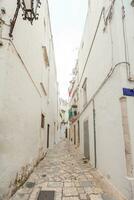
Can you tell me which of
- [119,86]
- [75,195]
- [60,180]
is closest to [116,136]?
[119,86]

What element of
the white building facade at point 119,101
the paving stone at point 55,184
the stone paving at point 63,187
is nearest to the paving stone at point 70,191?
the stone paving at point 63,187

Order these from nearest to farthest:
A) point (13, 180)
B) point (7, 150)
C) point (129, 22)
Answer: point (7, 150)
point (13, 180)
point (129, 22)

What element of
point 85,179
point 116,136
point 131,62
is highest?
point 131,62

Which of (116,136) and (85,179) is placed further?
(85,179)

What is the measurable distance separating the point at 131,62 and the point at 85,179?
3.77m

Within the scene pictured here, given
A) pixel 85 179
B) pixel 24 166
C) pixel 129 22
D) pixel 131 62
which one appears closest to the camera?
pixel 131 62

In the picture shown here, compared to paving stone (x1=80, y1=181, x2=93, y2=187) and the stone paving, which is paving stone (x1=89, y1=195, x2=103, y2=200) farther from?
paving stone (x1=80, y1=181, x2=93, y2=187)

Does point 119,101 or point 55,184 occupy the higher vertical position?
point 119,101

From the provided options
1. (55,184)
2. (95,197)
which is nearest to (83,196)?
(95,197)

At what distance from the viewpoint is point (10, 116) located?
10.7ft

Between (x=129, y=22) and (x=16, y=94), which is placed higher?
(x=129, y=22)

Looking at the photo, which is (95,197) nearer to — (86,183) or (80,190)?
(80,190)

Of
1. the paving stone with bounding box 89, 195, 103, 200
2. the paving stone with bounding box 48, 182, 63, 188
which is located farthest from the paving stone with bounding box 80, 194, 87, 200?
the paving stone with bounding box 48, 182, 63, 188

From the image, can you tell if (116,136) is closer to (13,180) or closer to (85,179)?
(85,179)
